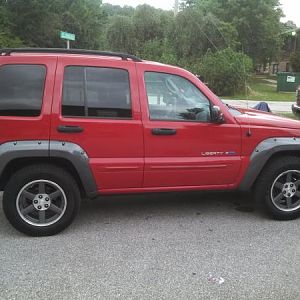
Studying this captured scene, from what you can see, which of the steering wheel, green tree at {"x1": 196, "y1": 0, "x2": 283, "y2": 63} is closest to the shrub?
green tree at {"x1": 196, "y1": 0, "x2": 283, "y2": 63}

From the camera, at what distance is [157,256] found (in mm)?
4199

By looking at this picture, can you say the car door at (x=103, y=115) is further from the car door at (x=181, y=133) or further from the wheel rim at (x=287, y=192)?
the wheel rim at (x=287, y=192)

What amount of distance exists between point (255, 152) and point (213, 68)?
22.3m

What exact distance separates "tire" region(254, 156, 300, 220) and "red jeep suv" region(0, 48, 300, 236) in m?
0.02

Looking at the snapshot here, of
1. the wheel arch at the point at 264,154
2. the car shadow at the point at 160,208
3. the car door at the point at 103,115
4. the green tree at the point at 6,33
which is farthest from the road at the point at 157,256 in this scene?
the green tree at the point at 6,33

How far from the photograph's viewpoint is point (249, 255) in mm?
4262

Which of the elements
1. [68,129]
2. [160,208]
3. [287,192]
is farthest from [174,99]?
[287,192]

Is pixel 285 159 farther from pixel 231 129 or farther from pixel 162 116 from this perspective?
pixel 162 116

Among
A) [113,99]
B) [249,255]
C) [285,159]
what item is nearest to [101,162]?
[113,99]

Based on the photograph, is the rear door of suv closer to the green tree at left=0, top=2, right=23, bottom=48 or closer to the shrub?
the shrub

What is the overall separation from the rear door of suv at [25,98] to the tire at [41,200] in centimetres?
37

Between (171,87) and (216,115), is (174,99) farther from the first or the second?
(216,115)

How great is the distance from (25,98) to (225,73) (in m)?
22.9

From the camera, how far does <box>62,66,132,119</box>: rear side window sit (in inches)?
178
